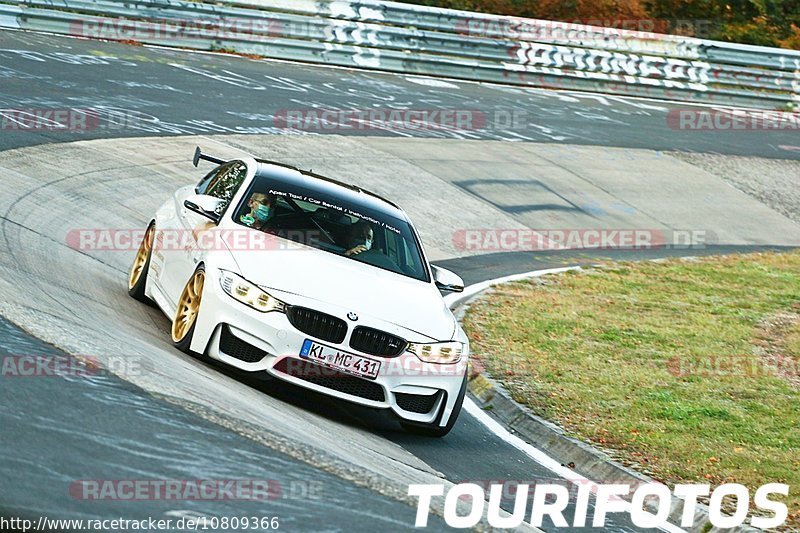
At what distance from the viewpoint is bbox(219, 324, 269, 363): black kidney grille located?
27.3 feet

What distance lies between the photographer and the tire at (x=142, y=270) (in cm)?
1067

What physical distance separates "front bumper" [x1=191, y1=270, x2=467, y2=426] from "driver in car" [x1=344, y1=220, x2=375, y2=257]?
1.30m

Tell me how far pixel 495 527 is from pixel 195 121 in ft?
48.1

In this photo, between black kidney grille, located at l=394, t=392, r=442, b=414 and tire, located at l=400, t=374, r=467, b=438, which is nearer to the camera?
black kidney grille, located at l=394, t=392, r=442, b=414

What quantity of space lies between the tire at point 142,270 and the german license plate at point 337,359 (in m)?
2.89

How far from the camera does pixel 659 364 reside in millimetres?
11938

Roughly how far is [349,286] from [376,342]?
510mm

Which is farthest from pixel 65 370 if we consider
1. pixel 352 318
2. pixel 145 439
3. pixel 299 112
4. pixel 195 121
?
pixel 299 112

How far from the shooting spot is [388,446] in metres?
8.35

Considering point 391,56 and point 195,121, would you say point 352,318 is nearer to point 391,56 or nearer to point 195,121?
point 195,121
